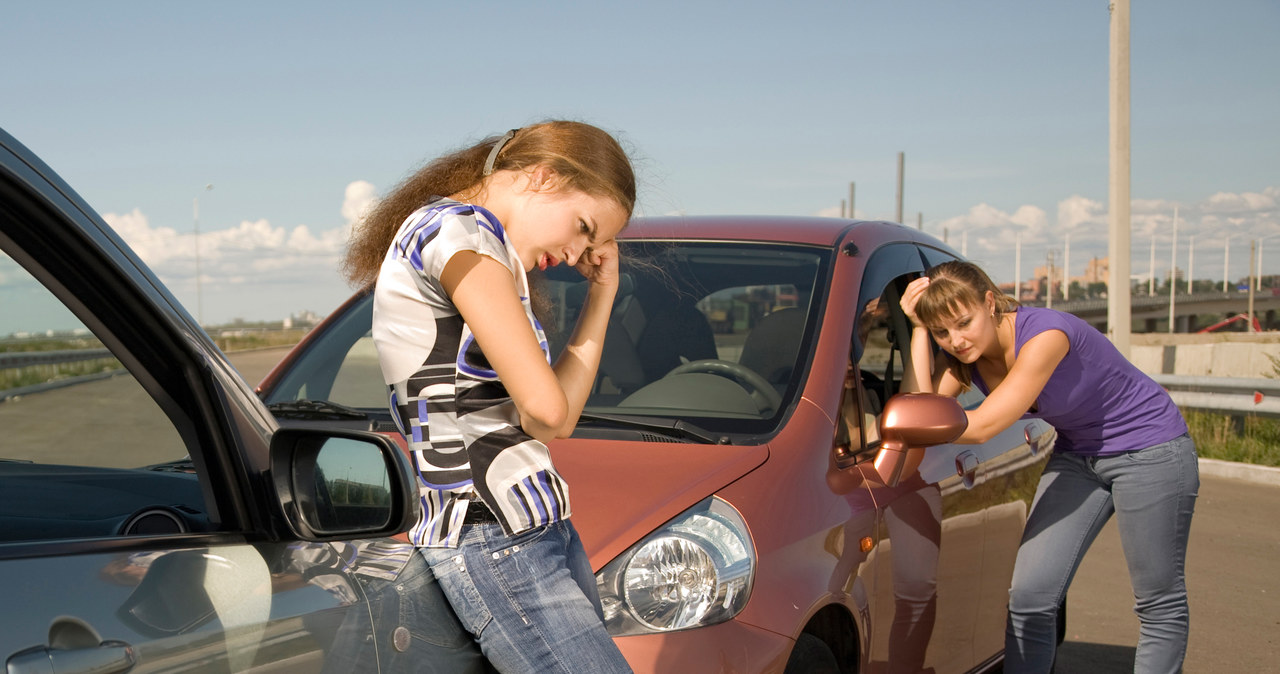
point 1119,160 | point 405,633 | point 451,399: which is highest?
point 1119,160

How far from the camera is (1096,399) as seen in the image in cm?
407

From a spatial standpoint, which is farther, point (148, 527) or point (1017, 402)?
point (1017, 402)

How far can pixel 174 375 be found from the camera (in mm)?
1616

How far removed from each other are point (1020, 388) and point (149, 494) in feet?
9.35

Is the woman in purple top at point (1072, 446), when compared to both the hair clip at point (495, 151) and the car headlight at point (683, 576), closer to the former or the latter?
the car headlight at point (683, 576)

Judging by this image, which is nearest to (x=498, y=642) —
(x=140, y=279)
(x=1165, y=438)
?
(x=140, y=279)

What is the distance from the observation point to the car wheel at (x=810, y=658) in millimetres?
2646

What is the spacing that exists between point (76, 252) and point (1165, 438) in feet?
12.2

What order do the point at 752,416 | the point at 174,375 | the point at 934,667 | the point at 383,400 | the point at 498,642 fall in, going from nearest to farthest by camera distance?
the point at 174,375 → the point at 498,642 → the point at 752,416 → the point at 383,400 → the point at 934,667

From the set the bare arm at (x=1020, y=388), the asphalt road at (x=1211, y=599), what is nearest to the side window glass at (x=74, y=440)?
the bare arm at (x=1020, y=388)

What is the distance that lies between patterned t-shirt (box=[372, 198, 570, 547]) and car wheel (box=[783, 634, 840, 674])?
1116mm

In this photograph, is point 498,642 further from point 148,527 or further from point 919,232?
point 919,232

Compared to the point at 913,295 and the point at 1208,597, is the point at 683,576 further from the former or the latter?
the point at 1208,597

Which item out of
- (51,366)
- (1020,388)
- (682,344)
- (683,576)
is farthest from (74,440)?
(1020,388)
